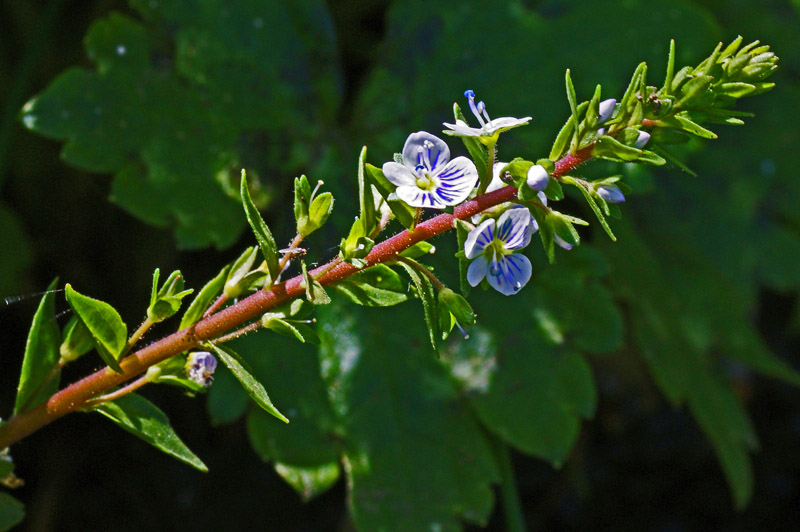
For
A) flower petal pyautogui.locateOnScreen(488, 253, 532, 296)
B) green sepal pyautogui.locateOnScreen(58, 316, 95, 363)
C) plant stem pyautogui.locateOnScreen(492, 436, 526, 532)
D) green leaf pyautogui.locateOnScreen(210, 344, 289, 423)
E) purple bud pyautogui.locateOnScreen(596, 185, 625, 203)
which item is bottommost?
plant stem pyautogui.locateOnScreen(492, 436, 526, 532)

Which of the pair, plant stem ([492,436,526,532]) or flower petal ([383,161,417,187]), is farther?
plant stem ([492,436,526,532])

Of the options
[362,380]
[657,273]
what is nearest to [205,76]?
[362,380]

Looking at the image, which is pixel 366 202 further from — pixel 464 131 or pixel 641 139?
pixel 641 139

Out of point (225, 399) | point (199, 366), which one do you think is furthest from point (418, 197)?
point (225, 399)

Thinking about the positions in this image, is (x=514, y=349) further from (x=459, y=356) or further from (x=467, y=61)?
(x=467, y=61)

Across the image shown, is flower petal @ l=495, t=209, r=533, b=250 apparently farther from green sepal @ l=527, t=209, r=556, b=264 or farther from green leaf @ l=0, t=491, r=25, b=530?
green leaf @ l=0, t=491, r=25, b=530

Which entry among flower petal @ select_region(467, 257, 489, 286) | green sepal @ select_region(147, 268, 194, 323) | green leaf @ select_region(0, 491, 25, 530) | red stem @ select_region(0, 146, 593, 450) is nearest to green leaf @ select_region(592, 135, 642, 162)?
red stem @ select_region(0, 146, 593, 450)
